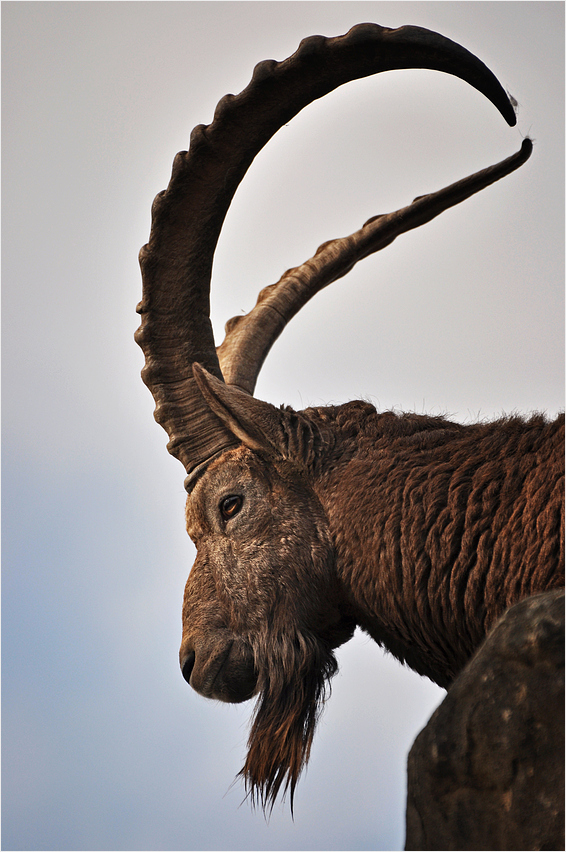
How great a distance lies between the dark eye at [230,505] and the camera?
4.42 meters

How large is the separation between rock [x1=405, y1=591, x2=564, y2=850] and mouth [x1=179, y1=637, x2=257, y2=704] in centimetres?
163

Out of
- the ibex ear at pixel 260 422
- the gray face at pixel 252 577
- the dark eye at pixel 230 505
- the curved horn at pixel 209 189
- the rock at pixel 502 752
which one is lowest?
the rock at pixel 502 752

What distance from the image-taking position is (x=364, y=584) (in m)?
3.95

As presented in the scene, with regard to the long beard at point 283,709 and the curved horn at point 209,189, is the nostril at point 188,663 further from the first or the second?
the curved horn at point 209,189

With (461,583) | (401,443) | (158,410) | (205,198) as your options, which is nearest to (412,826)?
(461,583)

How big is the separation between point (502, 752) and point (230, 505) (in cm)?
217

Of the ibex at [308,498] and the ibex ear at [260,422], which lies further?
the ibex ear at [260,422]

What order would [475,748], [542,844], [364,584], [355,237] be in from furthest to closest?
1. [355,237]
2. [364,584]
3. [475,748]
4. [542,844]

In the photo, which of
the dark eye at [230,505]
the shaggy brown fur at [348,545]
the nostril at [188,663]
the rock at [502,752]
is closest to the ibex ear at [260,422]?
the shaggy brown fur at [348,545]

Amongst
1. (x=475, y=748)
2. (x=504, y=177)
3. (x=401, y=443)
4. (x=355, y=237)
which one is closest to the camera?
(x=475, y=748)

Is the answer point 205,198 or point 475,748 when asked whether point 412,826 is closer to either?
point 475,748

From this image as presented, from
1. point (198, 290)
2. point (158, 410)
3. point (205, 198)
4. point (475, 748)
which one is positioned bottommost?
point (475, 748)

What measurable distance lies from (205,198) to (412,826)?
10.3ft

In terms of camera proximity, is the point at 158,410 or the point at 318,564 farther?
the point at 158,410
